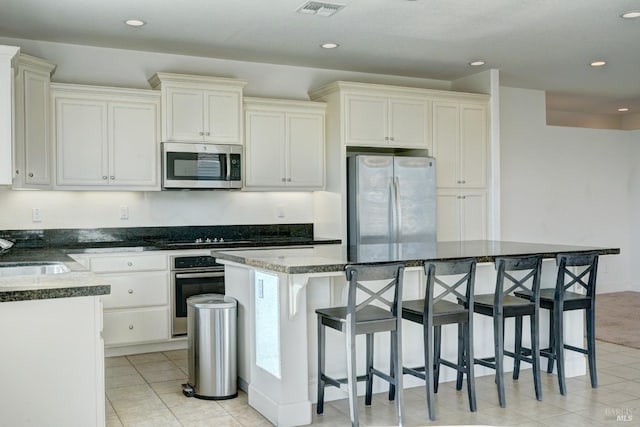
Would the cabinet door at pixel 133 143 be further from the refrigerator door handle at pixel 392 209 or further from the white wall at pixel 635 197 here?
the white wall at pixel 635 197

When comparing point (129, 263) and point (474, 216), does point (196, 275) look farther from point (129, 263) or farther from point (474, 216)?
point (474, 216)

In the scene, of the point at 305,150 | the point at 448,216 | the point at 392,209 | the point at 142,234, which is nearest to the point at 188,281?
the point at 142,234

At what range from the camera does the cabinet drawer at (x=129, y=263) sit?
4.89 meters

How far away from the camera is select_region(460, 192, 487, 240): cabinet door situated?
642 centimetres

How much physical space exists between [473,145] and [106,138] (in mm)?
3580

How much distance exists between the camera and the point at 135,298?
5016 millimetres

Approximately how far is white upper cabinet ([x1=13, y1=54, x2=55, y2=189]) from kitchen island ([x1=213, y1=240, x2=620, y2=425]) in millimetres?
1777

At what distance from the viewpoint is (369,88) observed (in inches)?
232

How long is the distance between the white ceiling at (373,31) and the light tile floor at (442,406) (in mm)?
2552

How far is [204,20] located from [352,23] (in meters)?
1.10

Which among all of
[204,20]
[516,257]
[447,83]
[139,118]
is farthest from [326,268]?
[447,83]

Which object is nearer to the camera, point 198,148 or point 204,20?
point 204,20

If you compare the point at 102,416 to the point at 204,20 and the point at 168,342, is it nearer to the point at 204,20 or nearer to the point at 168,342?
the point at 168,342

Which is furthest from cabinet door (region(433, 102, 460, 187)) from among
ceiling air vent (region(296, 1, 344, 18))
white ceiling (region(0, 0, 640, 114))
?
ceiling air vent (region(296, 1, 344, 18))
